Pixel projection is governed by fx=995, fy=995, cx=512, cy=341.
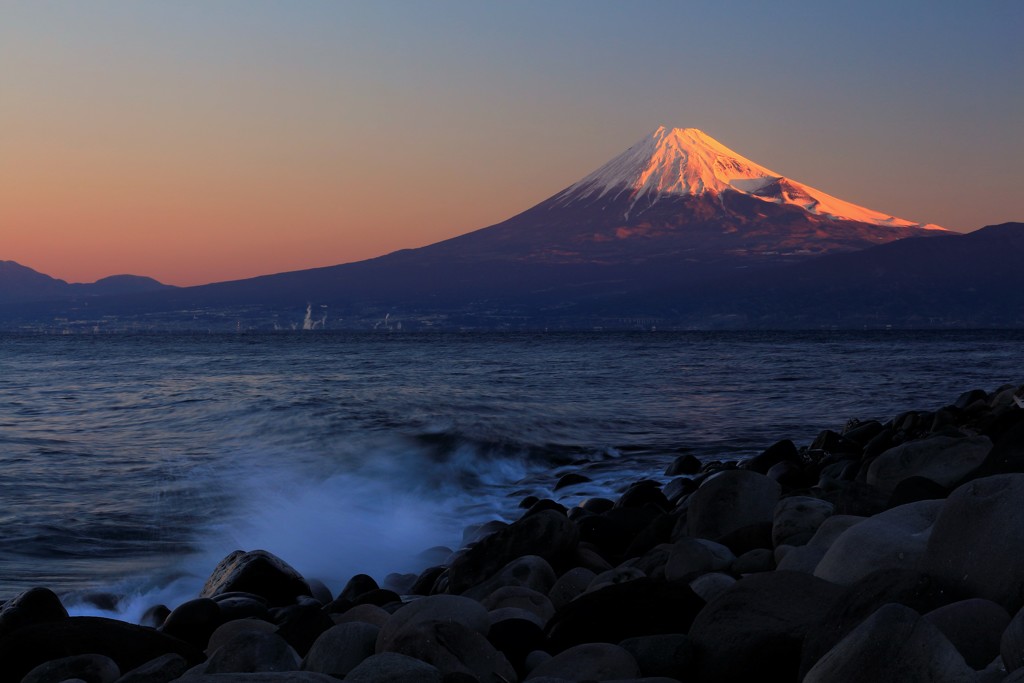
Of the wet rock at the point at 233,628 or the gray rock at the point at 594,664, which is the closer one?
the gray rock at the point at 594,664

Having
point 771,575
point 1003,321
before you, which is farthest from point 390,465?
point 1003,321

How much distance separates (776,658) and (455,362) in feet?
162

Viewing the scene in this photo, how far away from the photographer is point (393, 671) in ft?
11.0

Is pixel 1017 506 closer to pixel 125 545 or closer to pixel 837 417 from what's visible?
pixel 125 545

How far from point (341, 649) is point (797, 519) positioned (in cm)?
283

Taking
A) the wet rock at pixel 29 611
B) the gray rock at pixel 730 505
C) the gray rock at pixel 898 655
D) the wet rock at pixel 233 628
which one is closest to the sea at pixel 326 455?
the wet rock at pixel 29 611

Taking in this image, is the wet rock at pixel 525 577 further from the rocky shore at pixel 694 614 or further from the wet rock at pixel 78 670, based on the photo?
the wet rock at pixel 78 670

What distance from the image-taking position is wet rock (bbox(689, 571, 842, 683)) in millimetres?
3541

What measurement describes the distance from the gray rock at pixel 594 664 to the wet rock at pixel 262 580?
12.4 ft

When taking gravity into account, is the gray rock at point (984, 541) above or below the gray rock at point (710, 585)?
above

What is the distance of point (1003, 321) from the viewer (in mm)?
Result: 197125

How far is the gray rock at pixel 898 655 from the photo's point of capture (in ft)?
8.84

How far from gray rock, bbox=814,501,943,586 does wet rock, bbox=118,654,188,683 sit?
2.66 meters

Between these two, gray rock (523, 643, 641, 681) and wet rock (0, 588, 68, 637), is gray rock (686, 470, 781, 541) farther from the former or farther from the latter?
wet rock (0, 588, 68, 637)
